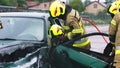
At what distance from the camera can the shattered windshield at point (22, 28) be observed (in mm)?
7223

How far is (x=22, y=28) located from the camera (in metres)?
7.41

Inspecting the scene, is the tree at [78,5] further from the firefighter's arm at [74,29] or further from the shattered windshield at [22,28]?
the firefighter's arm at [74,29]

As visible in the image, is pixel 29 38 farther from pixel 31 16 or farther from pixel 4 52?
pixel 4 52

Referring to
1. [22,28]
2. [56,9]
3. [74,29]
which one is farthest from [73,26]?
[22,28]

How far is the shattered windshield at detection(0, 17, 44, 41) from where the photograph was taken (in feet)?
23.7

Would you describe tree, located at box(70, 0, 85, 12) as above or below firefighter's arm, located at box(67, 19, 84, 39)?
below

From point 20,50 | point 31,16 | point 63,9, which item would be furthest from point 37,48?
point 31,16

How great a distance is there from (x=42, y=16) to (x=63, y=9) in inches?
38.7

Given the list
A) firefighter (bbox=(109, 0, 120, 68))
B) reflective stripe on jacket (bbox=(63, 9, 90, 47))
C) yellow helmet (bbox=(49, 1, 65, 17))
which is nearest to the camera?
firefighter (bbox=(109, 0, 120, 68))

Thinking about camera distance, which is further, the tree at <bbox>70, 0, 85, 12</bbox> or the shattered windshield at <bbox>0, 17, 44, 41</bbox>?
the tree at <bbox>70, 0, 85, 12</bbox>

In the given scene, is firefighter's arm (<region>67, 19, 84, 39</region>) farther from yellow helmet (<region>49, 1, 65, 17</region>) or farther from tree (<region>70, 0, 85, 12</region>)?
tree (<region>70, 0, 85, 12</region>)

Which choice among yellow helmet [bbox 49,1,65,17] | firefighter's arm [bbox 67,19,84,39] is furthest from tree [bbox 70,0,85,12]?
yellow helmet [bbox 49,1,65,17]

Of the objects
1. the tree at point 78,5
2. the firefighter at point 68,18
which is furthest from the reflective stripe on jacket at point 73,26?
the tree at point 78,5

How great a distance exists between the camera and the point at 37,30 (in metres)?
7.39
